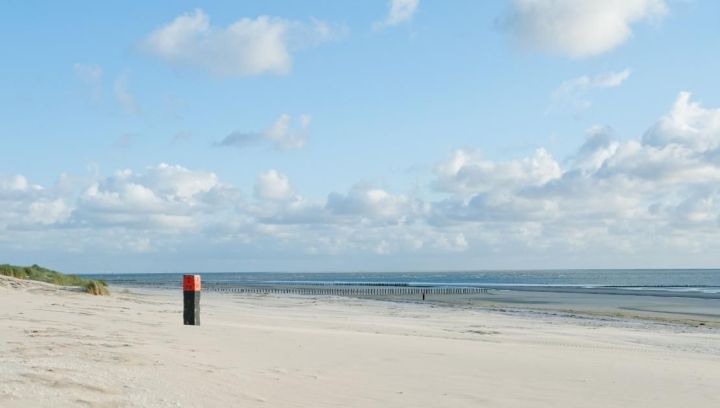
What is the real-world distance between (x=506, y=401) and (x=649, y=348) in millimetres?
10496

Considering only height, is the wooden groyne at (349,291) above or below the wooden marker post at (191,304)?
below

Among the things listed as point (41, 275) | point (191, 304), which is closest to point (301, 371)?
point (191, 304)

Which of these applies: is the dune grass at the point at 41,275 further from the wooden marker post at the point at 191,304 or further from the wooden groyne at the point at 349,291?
the wooden groyne at the point at 349,291

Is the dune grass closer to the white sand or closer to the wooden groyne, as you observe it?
the white sand

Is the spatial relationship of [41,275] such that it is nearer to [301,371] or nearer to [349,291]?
[301,371]

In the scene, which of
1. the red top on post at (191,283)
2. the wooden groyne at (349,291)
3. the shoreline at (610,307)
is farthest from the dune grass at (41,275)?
the wooden groyne at (349,291)

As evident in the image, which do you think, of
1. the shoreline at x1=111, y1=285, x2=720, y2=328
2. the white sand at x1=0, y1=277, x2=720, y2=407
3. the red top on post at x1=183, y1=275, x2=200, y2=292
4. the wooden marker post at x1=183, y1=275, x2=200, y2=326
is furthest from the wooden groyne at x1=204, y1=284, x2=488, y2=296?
the white sand at x1=0, y1=277, x2=720, y2=407

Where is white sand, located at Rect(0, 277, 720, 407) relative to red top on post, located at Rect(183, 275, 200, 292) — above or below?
below

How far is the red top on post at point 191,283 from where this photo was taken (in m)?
15.0

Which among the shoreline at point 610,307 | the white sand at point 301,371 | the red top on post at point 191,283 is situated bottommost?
the shoreline at point 610,307

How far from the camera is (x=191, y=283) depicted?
15.2m

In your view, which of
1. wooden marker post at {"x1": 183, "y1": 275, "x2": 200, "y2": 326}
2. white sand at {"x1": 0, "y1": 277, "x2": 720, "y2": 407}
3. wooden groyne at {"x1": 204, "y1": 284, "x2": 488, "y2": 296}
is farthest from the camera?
wooden groyne at {"x1": 204, "y1": 284, "x2": 488, "y2": 296}

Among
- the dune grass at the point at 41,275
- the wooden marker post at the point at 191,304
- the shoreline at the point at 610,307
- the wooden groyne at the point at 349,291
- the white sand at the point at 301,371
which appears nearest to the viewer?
the white sand at the point at 301,371

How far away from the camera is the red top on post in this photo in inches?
590
